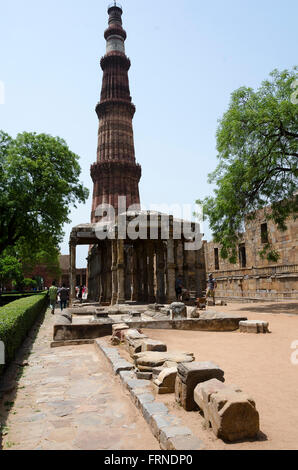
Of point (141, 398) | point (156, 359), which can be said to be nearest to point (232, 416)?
point (141, 398)

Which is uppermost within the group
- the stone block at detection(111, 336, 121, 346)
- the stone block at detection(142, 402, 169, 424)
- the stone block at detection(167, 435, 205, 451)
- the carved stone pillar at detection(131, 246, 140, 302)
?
the carved stone pillar at detection(131, 246, 140, 302)

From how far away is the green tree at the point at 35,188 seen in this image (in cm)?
1977

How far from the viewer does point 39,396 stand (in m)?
4.53

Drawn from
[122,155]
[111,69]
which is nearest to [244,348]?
[122,155]

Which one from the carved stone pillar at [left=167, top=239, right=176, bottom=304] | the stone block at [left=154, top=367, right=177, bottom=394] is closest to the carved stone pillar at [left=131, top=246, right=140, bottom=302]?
the carved stone pillar at [left=167, top=239, right=176, bottom=304]

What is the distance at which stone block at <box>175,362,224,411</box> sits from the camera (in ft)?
11.3

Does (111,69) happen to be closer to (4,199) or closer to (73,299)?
(4,199)

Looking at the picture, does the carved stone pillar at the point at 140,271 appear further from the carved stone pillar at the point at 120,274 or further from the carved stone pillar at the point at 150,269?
the carved stone pillar at the point at 120,274

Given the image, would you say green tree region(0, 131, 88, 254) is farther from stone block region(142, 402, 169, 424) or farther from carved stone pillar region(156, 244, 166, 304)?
stone block region(142, 402, 169, 424)

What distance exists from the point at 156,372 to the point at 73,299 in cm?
1518

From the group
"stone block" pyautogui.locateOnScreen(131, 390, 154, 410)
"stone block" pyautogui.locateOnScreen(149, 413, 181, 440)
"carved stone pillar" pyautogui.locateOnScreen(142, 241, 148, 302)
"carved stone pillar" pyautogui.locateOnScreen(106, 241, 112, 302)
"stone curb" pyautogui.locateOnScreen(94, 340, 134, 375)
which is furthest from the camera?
"carved stone pillar" pyautogui.locateOnScreen(106, 241, 112, 302)

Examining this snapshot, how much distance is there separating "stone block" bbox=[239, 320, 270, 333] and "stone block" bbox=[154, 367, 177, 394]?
5381mm

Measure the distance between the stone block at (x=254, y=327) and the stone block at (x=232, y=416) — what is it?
6271 millimetres

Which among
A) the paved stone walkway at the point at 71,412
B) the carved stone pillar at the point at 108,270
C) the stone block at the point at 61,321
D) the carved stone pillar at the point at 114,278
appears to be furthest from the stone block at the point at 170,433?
the carved stone pillar at the point at 108,270
